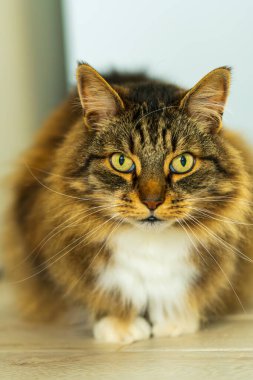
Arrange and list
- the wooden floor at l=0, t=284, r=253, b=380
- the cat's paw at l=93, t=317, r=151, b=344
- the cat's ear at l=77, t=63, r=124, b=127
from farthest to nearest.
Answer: the cat's paw at l=93, t=317, r=151, b=344 < the cat's ear at l=77, t=63, r=124, b=127 < the wooden floor at l=0, t=284, r=253, b=380

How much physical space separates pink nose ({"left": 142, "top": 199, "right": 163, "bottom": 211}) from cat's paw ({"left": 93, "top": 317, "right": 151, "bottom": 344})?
402 millimetres

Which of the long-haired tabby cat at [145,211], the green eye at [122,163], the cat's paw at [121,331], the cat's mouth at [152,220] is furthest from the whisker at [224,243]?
the cat's paw at [121,331]

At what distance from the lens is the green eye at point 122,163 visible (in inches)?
53.6

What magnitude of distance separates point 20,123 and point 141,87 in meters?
1.24

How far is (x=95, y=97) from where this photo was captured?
1403 mm

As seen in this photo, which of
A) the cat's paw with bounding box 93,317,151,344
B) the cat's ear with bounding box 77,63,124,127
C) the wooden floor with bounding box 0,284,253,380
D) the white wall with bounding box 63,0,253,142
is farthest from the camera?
the white wall with bounding box 63,0,253,142

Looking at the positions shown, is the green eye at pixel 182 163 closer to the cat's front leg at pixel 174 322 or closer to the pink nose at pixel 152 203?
the pink nose at pixel 152 203

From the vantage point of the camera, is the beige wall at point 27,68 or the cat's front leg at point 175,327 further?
the beige wall at point 27,68

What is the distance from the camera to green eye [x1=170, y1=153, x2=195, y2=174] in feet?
4.45

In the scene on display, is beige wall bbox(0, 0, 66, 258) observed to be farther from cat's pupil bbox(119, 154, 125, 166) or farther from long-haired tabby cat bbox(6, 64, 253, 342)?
cat's pupil bbox(119, 154, 125, 166)

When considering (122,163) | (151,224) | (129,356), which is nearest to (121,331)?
(129,356)

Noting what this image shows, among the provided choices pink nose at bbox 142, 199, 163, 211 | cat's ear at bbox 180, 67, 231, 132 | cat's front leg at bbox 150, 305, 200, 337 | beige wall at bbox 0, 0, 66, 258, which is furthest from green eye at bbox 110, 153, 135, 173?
beige wall at bbox 0, 0, 66, 258

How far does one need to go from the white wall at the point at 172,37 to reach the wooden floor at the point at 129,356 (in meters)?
1.17

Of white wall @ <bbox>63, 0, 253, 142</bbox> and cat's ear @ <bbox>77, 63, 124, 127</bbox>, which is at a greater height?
white wall @ <bbox>63, 0, 253, 142</bbox>
